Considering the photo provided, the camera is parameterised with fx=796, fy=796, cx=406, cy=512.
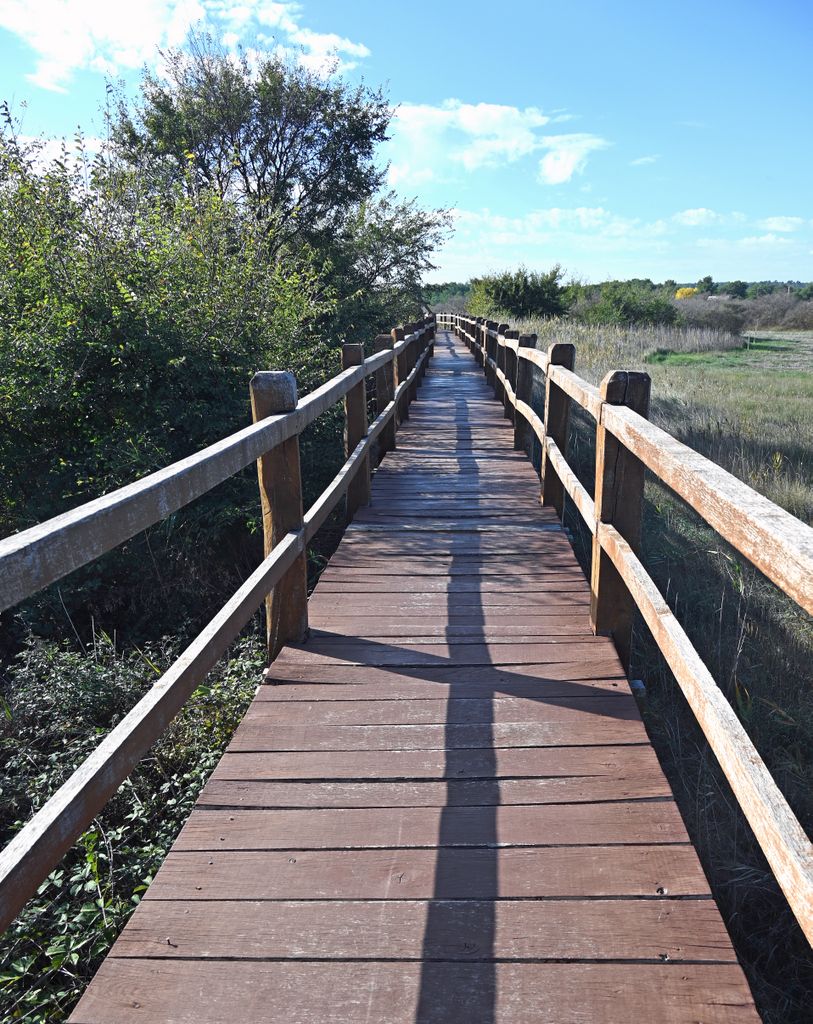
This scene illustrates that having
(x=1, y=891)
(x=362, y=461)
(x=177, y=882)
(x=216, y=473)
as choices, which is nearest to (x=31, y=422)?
(x=362, y=461)

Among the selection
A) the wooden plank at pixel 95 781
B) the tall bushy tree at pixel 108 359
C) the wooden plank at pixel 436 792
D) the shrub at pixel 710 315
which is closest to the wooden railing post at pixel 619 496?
the wooden plank at pixel 436 792

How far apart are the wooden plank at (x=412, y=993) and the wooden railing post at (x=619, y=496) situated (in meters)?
1.68

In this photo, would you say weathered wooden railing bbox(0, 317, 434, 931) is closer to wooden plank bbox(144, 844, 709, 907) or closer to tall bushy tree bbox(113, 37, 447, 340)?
wooden plank bbox(144, 844, 709, 907)

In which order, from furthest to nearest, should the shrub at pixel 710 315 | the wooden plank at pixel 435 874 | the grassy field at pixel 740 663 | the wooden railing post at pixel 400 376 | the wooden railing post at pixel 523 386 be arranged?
the shrub at pixel 710 315
the wooden railing post at pixel 400 376
the wooden railing post at pixel 523 386
the grassy field at pixel 740 663
the wooden plank at pixel 435 874

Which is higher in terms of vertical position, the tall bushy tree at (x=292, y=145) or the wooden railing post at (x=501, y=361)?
the tall bushy tree at (x=292, y=145)

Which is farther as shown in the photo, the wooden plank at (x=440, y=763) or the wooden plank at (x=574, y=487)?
the wooden plank at (x=574, y=487)

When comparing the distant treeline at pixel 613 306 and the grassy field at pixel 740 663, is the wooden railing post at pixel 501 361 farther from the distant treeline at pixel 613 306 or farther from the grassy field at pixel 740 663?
the distant treeline at pixel 613 306

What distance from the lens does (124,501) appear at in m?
1.64

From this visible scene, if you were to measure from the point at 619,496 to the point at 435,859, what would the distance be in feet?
5.45

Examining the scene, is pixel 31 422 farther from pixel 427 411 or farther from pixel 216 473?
pixel 427 411

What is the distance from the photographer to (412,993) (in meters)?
1.70

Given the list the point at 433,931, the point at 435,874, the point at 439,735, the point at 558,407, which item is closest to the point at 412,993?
the point at 433,931

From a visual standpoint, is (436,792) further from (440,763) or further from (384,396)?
(384,396)

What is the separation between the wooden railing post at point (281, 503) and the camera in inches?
125
